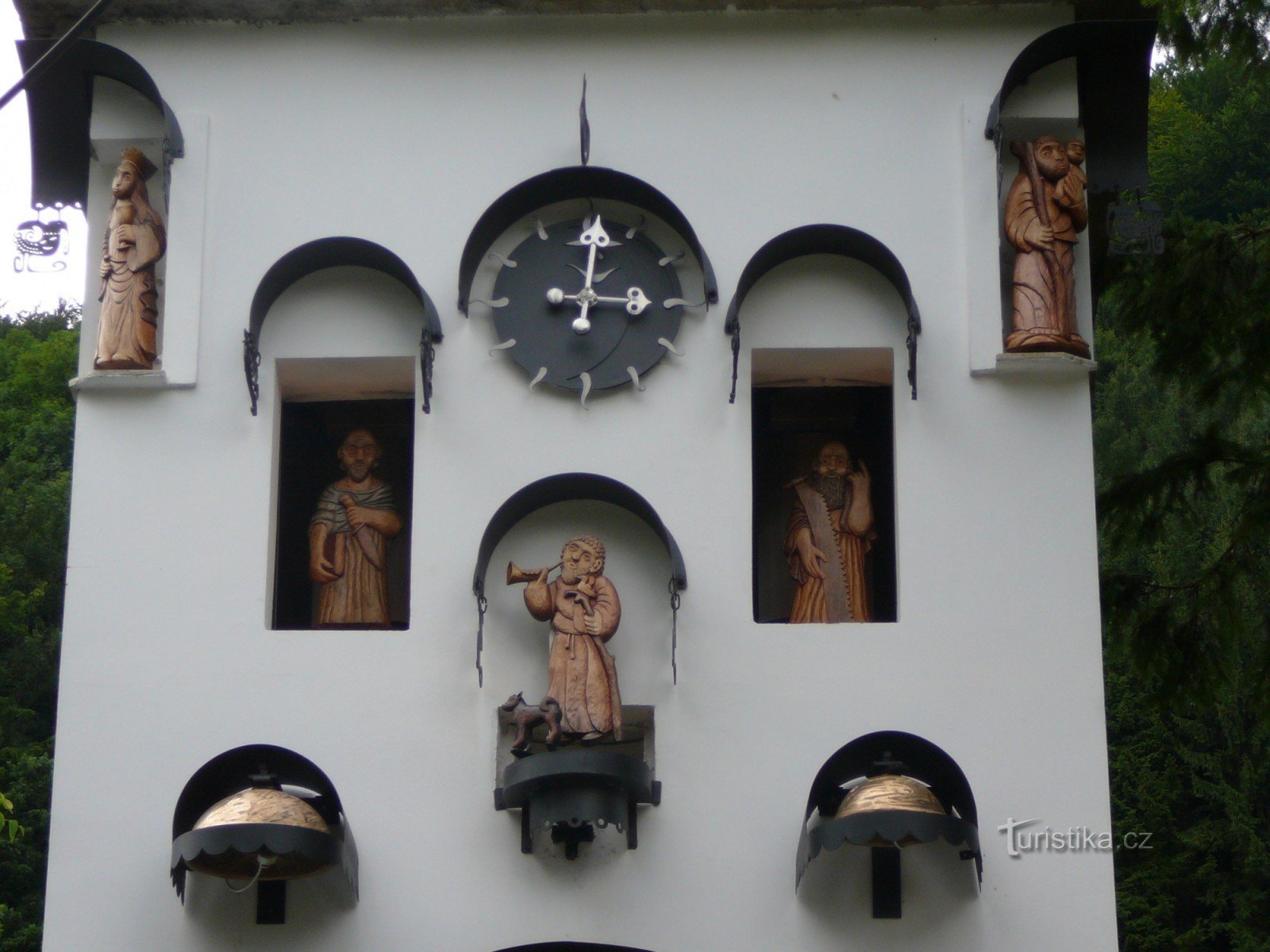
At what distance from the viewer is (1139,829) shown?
20000mm

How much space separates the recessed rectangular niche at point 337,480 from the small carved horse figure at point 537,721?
121cm

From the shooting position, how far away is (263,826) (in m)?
8.23

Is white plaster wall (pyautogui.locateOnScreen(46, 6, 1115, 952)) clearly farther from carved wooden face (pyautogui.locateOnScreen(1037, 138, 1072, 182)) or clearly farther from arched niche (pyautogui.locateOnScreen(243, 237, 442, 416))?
carved wooden face (pyautogui.locateOnScreen(1037, 138, 1072, 182))

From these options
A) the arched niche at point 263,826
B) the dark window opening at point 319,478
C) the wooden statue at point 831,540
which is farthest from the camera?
the dark window opening at point 319,478

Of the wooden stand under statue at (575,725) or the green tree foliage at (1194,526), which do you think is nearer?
the wooden stand under statue at (575,725)

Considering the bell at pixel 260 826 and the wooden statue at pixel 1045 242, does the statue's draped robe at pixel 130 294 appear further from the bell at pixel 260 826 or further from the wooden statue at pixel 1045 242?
the wooden statue at pixel 1045 242

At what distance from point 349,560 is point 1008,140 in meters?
4.42

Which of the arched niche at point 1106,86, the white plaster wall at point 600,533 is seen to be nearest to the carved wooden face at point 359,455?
the white plaster wall at point 600,533

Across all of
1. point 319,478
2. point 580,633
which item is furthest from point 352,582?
point 580,633

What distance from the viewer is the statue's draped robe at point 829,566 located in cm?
984

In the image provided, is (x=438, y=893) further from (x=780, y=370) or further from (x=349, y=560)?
(x=780, y=370)

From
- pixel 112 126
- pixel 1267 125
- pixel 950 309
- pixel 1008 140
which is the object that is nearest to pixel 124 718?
pixel 112 126

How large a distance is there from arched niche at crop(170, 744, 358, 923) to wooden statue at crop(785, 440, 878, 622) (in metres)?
2.74

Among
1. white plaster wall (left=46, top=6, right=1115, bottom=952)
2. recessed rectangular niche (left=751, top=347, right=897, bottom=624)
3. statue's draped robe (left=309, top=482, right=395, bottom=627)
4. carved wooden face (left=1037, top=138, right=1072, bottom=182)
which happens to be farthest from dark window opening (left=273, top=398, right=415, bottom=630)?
carved wooden face (left=1037, top=138, right=1072, bottom=182)
